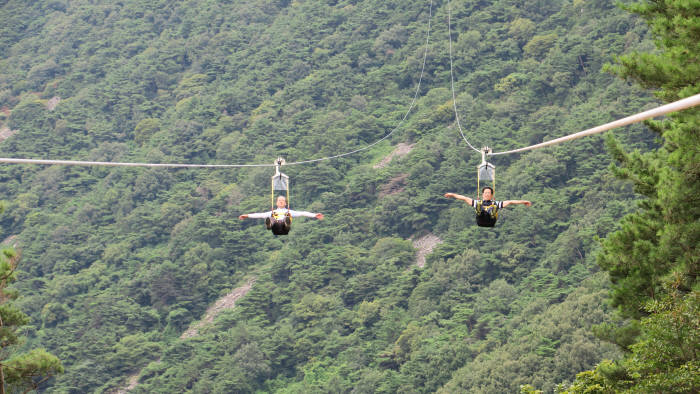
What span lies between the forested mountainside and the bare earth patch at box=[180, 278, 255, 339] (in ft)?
2.61

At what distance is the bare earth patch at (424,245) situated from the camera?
6575 cm

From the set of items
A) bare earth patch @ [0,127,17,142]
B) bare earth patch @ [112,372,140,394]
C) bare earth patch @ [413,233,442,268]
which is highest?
bare earth patch @ [0,127,17,142]

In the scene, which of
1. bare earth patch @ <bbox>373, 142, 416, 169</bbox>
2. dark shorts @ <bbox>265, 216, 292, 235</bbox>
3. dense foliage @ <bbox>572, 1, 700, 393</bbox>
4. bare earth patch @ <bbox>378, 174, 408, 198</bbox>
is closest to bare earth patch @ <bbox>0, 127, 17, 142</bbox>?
bare earth patch @ <bbox>373, 142, 416, 169</bbox>

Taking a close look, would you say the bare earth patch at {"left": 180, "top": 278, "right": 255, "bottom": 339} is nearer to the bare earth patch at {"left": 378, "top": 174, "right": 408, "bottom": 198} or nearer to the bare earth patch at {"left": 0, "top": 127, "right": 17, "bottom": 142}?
the bare earth patch at {"left": 378, "top": 174, "right": 408, "bottom": 198}

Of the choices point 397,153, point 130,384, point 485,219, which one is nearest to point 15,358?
point 485,219

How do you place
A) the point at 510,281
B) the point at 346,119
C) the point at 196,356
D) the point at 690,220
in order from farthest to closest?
1. the point at 346,119
2. the point at 196,356
3. the point at 510,281
4. the point at 690,220

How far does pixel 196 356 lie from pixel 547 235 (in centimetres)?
2543

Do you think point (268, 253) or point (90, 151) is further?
point (90, 151)

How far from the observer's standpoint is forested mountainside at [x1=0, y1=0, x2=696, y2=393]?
54.4 metres

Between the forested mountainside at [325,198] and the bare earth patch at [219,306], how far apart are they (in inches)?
31.3

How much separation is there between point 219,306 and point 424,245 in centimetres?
1678

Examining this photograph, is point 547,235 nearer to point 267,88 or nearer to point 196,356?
point 196,356

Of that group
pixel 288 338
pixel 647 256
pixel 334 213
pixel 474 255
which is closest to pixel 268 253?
pixel 334 213

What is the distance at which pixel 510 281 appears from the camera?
57.5 m
